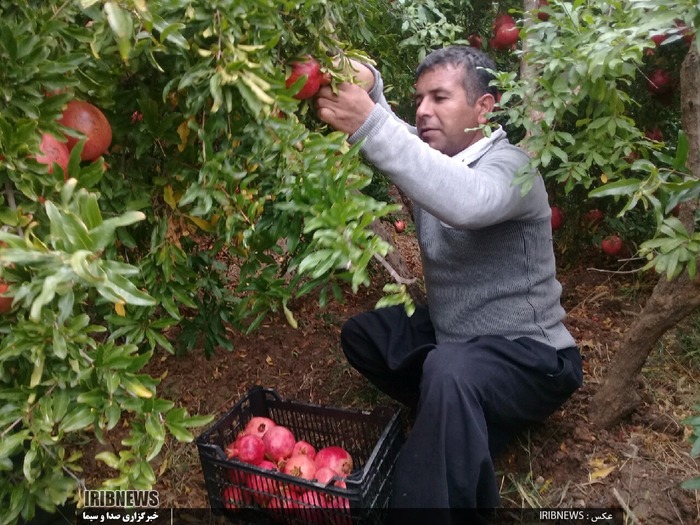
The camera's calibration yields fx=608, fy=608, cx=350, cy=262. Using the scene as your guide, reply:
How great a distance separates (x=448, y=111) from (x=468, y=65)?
0.57 feet

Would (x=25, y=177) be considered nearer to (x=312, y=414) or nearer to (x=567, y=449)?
(x=312, y=414)

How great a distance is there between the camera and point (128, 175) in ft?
4.11

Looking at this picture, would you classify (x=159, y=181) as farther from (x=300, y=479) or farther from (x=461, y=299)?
(x=461, y=299)

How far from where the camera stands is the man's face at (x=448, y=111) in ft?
6.27

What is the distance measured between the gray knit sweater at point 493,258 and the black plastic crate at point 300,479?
0.40m

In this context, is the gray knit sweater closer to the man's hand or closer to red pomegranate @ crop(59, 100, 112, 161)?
the man's hand

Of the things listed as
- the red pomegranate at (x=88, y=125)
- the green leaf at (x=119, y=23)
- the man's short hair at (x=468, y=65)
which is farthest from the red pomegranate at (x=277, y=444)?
the green leaf at (x=119, y=23)

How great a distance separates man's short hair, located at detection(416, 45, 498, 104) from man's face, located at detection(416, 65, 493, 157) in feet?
0.05

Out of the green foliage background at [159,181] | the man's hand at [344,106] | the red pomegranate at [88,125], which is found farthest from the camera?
the man's hand at [344,106]

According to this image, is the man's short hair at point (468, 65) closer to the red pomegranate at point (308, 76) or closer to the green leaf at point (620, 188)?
the red pomegranate at point (308, 76)

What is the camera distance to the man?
5.08ft

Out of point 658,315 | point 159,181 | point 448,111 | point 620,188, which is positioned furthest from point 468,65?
point 159,181

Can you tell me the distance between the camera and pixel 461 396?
1630 mm

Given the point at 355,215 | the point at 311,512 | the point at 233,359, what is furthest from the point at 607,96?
the point at 233,359
